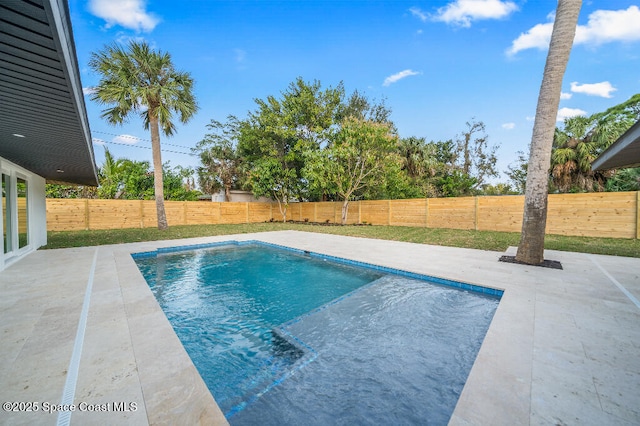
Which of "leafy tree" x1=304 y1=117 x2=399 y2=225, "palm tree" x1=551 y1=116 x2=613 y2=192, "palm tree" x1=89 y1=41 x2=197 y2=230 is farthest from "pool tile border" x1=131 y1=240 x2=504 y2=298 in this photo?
"palm tree" x1=551 y1=116 x2=613 y2=192

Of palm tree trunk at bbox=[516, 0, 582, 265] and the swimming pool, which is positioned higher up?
palm tree trunk at bbox=[516, 0, 582, 265]

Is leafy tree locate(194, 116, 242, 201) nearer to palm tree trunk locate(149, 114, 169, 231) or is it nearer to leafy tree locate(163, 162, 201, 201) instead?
leafy tree locate(163, 162, 201, 201)

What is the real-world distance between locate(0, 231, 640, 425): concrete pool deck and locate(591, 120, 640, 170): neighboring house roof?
2.17 metres

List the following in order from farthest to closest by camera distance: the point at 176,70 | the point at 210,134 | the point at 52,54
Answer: the point at 210,134
the point at 176,70
the point at 52,54

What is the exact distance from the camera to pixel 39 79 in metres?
2.25

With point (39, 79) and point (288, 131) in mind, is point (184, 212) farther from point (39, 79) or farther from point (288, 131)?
point (39, 79)

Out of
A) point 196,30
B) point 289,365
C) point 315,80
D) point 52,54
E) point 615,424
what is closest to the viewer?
point 615,424

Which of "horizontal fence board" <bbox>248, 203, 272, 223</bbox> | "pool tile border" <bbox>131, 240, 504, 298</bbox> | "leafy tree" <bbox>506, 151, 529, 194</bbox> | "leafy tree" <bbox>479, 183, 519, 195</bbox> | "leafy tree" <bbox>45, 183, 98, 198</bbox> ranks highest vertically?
"leafy tree" <bbox>506, 151, 529, 194</bbox>

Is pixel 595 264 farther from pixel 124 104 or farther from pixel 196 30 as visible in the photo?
pixel 196 30

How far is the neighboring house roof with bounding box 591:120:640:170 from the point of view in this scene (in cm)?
343

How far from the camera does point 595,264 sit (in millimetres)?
5246

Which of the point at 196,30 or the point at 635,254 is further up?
the point at 196,30

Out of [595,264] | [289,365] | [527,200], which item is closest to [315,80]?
[527,200]

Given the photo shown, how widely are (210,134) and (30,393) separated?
63.8ft
